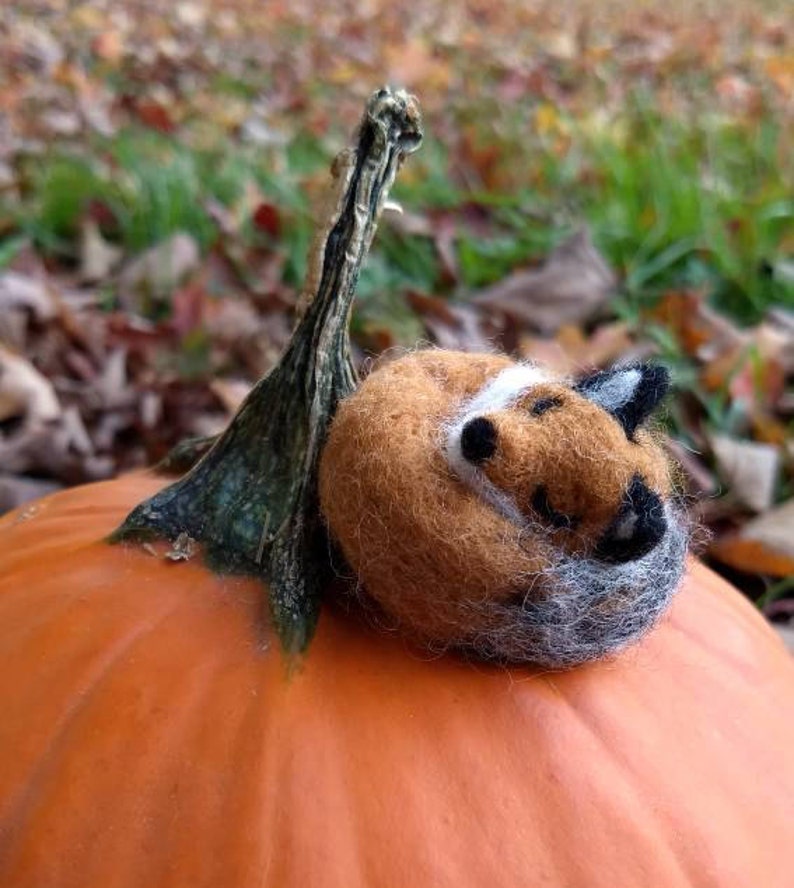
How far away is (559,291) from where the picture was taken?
8.41 feet

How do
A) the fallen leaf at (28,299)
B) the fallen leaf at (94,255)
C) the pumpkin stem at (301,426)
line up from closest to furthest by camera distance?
the pumpkin stem at (301,426) → the fallen leaf at (28,299) → the fallen leaf at (94,255)

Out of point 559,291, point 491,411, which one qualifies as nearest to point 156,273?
point 559,291

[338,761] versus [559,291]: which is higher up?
[559,291]

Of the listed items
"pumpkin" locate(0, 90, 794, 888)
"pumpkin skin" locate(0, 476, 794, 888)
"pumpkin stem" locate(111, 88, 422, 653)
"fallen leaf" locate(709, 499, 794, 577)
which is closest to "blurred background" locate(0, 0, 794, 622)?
"fallen leaf" locate(709, 499, 794, 577)

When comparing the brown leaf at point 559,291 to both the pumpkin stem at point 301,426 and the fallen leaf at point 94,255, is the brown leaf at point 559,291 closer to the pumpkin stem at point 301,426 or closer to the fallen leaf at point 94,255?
the fallen leaf at point 94,255

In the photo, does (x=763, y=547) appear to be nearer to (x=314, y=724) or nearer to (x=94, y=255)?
(x=314, y=724)

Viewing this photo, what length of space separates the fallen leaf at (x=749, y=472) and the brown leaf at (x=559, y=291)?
0.68m

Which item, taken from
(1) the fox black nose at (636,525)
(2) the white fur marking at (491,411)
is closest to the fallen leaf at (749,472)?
(2) the white fur marking at (491,411)

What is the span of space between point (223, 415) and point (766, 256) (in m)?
1.45

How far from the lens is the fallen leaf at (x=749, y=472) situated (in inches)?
75.7

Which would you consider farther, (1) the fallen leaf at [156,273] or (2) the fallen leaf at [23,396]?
(1) the fallen leaf at [156,273]

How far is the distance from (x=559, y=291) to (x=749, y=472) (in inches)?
31.5

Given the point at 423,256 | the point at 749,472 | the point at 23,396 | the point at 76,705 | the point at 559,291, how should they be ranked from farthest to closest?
1. the point at 423,256
2. the point at 559,291
3. the point at 23,396
4. the point at 749,472
5. the point at 76,705

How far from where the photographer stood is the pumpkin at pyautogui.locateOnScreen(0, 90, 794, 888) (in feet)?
2.67
